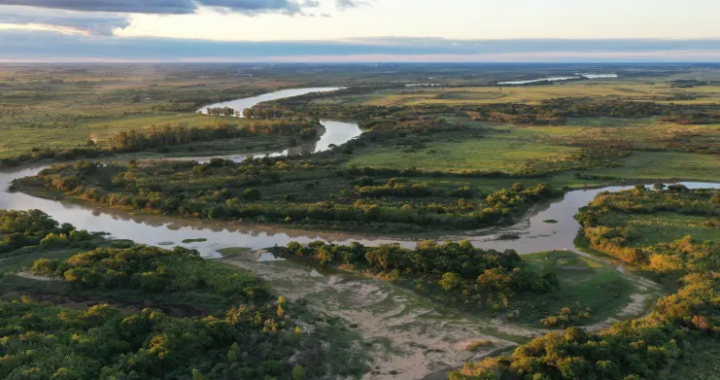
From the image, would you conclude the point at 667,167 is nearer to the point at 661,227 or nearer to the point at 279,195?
the point at 661,227

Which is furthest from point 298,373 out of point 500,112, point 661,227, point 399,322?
point 500,112

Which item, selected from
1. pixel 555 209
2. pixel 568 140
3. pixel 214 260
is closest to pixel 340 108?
pixel 568 140

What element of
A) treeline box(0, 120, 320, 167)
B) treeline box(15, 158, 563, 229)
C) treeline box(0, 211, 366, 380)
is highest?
treeline box(0, 120, 320, 167)

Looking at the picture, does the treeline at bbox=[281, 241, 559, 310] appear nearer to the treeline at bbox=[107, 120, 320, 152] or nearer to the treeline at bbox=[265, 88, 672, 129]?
the treeline at bbox=[107, 120, 320, 152]

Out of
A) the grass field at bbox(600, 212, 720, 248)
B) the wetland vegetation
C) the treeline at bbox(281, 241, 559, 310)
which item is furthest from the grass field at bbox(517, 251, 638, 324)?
the grass field at bbox(600, 212, 720, 248)

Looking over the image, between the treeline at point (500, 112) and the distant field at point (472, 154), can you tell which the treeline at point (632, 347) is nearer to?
the distant field at point (472, 154)
